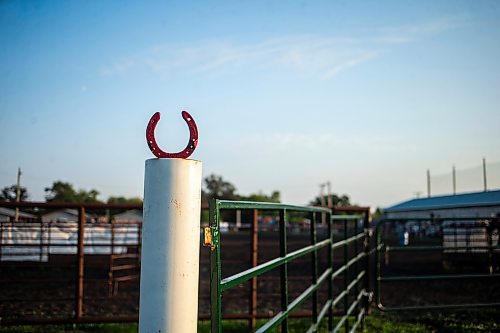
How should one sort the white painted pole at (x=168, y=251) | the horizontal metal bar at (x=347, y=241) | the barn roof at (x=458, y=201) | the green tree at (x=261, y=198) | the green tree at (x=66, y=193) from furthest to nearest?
the green tree at (x=66, y=193)
the green tree at (x=261, y=198)
the barn roof at (x=458, y=201)
the horizontal metal bar at (x=347, y=241)
the white painted pole at (x=168, y=251)

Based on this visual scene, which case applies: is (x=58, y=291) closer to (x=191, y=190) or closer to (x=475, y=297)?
(x=475, y=297)

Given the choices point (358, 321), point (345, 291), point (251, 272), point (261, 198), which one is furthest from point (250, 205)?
point (261, 198)

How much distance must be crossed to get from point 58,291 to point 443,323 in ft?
24.4

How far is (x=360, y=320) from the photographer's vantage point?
5.32 m

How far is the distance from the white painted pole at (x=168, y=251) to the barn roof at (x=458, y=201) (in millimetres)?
28067

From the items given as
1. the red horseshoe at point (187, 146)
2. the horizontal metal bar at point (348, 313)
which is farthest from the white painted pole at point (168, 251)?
the horizontal metal bar at point (348, 313)

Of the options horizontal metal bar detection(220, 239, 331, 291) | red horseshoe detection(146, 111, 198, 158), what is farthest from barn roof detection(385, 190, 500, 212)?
red horseshoe detection(146, 111, 198, 158)

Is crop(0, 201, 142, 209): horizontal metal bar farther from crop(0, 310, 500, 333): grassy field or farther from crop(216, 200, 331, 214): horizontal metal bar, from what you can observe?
crop(216, 200, 331, 214): horizontal metal bar

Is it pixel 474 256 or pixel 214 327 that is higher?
pixel 214 327

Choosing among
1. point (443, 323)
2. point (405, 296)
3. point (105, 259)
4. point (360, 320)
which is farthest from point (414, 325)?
point (105, 259)

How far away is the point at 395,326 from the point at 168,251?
191 inches

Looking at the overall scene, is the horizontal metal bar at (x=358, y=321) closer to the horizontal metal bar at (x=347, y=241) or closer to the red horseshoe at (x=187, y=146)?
the horizontal metal bar at (x=347, y=241)

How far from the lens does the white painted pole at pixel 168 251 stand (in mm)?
1320

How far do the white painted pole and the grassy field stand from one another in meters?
3.93
